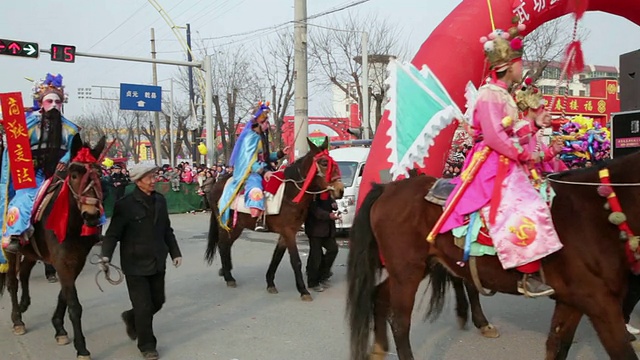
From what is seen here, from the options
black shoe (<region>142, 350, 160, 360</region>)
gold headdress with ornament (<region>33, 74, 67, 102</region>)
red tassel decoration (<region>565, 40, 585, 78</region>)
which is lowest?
black shoe (<region>142, 350, 160, 360</region>)

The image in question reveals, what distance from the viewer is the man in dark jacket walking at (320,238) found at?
8.47 meters

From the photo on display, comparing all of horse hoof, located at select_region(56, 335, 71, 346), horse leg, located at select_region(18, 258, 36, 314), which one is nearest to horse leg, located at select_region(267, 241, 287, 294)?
horse hoof, located at select_region(56, 335, 71, 346)

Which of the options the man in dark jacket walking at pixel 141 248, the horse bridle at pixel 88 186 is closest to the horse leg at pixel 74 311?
the man in dark jacket walking at pixel 141 248

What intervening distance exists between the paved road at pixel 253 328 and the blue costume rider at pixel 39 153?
49.9 inches

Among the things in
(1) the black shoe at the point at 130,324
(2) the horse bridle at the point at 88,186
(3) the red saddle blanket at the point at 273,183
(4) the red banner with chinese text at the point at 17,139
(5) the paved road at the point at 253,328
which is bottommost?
(5) the paved road at the point at 253,328

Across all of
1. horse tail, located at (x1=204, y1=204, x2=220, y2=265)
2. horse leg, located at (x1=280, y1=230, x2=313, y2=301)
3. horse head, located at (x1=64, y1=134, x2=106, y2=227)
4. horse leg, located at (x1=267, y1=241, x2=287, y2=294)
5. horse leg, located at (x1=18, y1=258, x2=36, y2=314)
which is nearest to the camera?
horse head, located at (x1=64, y1=134, x2=106, y2=227)

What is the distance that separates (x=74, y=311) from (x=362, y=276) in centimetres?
292

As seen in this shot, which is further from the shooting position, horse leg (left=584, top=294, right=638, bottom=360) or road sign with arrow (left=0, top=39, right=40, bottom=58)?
road sign with arrow (left=0, top=39, right=40, bottom=58)

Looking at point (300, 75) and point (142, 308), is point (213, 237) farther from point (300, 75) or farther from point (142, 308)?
point (300, 75)

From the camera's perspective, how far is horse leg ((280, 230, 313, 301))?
7.85m

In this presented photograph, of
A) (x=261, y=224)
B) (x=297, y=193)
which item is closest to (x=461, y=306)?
(x=297, y=193)

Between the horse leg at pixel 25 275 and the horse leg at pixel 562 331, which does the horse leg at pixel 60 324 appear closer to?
the horse leg at pixel 25 275

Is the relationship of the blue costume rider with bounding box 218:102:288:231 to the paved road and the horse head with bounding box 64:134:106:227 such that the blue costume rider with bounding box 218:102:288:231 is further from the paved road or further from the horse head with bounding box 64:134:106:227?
the horse head with bounding box 64:134:106:227

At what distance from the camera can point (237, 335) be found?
6324 mm
